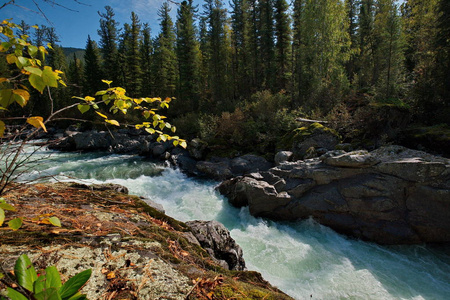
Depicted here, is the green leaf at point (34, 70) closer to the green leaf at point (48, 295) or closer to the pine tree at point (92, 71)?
the green leaf at point (48, 295)

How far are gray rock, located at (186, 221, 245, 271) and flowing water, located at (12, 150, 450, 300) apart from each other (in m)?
1.61

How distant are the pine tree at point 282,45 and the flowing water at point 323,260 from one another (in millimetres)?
18103

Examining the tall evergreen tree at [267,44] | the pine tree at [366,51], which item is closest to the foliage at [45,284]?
the tall evergreen tree at [267,44]

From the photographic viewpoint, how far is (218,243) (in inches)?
133

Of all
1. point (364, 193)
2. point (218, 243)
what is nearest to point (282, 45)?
point (364, 193)

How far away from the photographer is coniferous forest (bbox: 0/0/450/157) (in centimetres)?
990

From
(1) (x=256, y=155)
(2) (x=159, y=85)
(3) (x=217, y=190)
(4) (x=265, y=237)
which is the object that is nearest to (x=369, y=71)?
(1) (x=256, y=155)

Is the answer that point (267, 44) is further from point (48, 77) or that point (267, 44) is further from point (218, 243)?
point (48, 77)

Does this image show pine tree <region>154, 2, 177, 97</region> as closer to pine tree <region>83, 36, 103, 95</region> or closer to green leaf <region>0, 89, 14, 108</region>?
pine tree <region>83, 36, 103, 95</region>

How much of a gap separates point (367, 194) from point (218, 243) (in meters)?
5.65

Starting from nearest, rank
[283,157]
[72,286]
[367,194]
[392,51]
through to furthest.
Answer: [72,286]
[367,194]
[283,157]
[392,51]

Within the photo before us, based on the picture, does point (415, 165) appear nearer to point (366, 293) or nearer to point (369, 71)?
point (366, 293)

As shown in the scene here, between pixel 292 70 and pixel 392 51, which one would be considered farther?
pixel 292 70

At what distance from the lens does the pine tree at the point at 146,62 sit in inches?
1277
